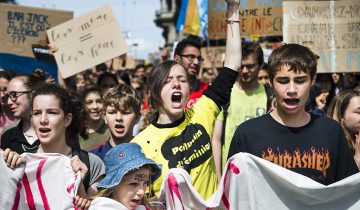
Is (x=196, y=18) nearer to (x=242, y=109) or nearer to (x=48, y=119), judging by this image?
(x=242, y=109)

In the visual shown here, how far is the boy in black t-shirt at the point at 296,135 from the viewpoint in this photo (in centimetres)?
365

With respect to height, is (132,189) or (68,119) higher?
(68,119)

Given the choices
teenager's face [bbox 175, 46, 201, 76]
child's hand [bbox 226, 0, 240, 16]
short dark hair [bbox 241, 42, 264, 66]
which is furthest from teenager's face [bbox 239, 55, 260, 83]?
child's hand [bbox 226, 0, 240, 16]

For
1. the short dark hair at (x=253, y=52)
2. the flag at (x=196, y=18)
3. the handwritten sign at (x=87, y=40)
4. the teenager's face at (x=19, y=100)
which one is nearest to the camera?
the teenager's face at (x=19, y=100)

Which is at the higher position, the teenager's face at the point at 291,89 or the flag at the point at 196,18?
the flag at the point at 196,18

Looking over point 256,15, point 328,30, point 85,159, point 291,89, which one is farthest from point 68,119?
point 256,15

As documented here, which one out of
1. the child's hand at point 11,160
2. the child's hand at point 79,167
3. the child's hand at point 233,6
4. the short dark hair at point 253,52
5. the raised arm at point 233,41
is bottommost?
the child's hand at point 79,167

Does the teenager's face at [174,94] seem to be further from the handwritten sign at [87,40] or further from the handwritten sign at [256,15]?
the handwritten sign at [87,40]

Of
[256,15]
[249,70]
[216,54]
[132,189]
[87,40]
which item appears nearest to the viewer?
[132,189]

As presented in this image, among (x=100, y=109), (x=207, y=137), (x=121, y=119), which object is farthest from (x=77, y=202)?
(x=100, y=109)

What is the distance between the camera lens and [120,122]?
5.35 meters

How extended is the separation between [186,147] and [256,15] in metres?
3.72

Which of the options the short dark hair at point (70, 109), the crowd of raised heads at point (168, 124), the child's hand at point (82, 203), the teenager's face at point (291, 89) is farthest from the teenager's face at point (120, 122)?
the teenager's face at point (291, 89)

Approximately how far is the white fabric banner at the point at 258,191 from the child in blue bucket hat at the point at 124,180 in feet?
0.49
